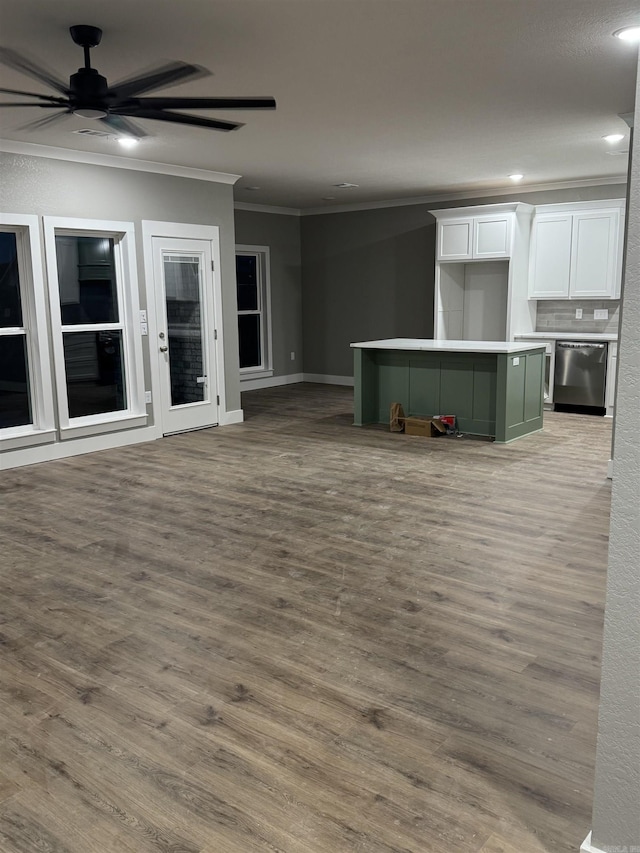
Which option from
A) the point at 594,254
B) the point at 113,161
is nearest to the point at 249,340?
the point at 113,161

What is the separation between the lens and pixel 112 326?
6.60 meters

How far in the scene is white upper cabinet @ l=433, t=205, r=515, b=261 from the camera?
821 cm

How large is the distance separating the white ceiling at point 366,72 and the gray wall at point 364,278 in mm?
2766

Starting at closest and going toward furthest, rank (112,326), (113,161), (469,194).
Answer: (113,161)
(112,326)
(469,194)

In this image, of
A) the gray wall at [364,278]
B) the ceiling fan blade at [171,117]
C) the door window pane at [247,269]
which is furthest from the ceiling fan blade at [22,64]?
the gray wall at [364,278]

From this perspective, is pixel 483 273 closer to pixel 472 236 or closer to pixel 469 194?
pixel 472 236

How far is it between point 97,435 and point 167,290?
1610 mm

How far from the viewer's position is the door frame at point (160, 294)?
6789 millimetres

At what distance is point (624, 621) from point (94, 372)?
5.85 m

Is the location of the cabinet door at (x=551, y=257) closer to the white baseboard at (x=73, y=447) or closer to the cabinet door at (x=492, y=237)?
the cabinet door at (x=492, y=237)

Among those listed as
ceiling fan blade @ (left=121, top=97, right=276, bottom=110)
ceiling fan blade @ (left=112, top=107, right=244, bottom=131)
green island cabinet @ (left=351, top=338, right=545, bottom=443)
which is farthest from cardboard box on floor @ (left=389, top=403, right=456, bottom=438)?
ceiling fan blade @ (left=121, top=97, right=276, bottom=110)

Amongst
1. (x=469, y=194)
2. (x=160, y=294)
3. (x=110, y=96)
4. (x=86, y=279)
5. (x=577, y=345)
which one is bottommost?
(x=577, y=345)

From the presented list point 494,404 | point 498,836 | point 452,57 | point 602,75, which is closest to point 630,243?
point 498,836

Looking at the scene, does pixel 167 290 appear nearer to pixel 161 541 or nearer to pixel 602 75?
pixel 161 541
